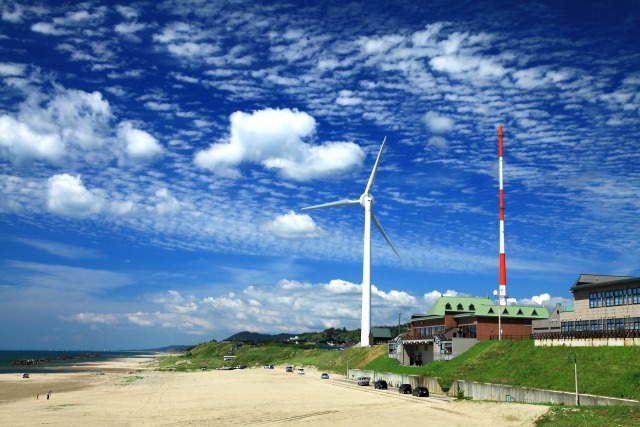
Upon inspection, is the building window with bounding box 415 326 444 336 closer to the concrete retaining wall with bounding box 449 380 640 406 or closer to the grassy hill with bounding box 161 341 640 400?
the grassy hill with bounding box 161 341 640 400

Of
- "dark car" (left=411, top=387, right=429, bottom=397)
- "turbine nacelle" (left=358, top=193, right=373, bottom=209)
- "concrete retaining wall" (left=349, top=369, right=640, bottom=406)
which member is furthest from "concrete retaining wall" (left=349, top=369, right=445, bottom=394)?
"turbine nacelle" (left=358, top=193, right=373, bottom=209)

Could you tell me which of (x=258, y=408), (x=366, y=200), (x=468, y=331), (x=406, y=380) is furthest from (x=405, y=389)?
(x=366, y=200)

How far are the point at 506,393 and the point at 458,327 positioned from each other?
4086 cm

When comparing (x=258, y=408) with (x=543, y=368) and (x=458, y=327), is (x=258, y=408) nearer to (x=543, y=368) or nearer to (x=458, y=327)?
(x=543, y=368)

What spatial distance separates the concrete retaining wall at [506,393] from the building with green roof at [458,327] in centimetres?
1062

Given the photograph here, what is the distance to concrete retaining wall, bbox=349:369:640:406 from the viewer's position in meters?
48.9

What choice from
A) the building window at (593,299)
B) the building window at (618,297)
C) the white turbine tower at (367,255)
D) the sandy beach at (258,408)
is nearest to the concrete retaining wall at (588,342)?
the building window at (618,297)

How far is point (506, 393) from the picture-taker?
2344 inches

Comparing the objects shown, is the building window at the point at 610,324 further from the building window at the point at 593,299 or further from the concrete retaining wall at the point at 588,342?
the concrete retaining wall at the point at 588,342

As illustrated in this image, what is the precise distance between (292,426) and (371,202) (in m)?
90.7

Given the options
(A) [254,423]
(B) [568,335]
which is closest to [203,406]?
(A) [254,423]

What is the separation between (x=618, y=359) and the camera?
56.2 meters

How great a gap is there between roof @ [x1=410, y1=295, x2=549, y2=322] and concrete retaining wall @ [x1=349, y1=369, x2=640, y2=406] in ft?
72.9

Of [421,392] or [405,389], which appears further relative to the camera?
[405,389]
